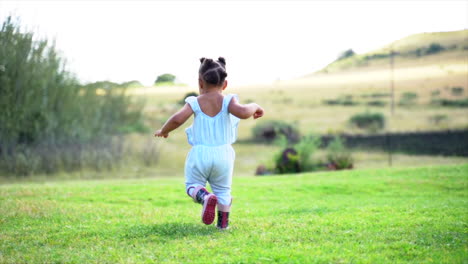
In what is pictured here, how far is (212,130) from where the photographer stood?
5.49 metres

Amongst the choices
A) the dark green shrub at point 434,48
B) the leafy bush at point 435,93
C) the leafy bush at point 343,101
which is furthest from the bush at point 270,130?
the dark green shrub at point 434,48

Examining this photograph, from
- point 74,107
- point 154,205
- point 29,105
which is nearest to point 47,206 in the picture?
point 154,205

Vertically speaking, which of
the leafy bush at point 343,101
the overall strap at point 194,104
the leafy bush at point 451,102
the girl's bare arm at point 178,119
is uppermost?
the leafy bush at point 343,101

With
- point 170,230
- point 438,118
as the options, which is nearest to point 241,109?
point 170,230

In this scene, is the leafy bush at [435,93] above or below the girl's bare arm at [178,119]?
above

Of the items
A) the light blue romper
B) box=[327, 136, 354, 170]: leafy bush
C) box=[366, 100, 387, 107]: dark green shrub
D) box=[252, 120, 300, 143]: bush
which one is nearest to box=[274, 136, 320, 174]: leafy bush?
box=[327, 136, 354, 170]: leafy bush

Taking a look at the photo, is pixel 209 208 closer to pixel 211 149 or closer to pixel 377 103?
pixel 211 149

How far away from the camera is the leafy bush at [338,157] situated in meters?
20.2

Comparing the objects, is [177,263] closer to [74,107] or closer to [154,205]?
[154,205]

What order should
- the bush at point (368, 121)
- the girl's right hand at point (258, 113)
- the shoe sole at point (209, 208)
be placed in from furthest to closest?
the bush at point (368, 121) → the girl's right hand at point (258, 113) → the shoe sole at point (209, 208)

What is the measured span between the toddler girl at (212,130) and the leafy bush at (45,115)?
38.0 feet

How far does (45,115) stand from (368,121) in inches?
692

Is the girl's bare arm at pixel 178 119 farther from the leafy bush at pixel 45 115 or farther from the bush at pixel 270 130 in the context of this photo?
the bush at pixel 270 130

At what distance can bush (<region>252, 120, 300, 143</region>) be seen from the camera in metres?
27.5
